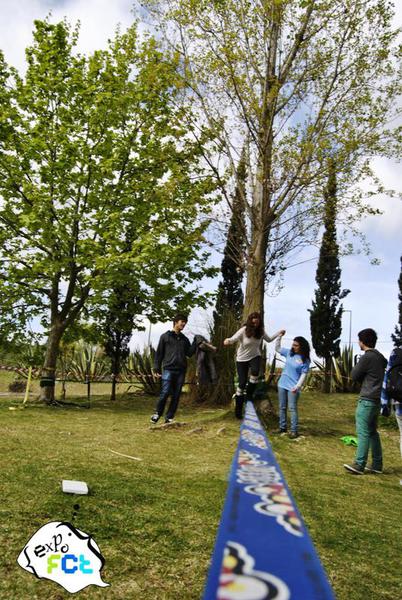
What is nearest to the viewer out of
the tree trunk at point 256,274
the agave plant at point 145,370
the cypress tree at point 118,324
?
the tree trunk at point 256,274

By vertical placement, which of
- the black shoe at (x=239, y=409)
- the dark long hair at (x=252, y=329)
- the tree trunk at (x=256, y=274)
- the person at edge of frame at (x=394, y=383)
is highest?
the tree trunk at (x=256, y=274)

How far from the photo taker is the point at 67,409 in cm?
1242

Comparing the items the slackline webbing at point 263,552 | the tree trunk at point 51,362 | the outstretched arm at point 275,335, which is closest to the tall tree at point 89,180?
the tree trunk at point 51,362

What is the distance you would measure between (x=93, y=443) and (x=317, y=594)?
6806 mm

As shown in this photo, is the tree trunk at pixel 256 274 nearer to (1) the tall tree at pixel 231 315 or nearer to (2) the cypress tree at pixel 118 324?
(1) the tall tree at pixel 231 315

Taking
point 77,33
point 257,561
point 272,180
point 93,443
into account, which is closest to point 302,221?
point 272,180

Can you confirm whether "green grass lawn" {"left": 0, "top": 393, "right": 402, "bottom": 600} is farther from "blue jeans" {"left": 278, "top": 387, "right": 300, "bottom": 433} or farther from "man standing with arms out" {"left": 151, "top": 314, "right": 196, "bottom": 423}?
"man standing with arms out" {"left": 151, "top": 314, "right": 196, "bottom": 423}

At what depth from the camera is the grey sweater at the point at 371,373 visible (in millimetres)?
6727

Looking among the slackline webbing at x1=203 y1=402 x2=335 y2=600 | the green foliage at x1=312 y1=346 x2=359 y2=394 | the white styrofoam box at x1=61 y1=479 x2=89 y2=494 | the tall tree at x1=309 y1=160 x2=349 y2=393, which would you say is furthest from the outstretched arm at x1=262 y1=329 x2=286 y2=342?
the tall tree at x1=309 y1=160 x2=349 y2=393

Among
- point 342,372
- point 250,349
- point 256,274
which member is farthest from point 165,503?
point 342,372

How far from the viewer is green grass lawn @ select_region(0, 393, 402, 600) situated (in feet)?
9.74

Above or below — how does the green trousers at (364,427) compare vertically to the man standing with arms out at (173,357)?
below

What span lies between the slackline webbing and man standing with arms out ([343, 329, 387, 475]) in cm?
572

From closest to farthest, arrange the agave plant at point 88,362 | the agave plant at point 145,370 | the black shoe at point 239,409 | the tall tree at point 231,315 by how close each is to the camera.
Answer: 1. the black shoe at point 239,409
2. the tall tree at point 231,315
3. the agave plant at point 145,370
4. the agave plant at point 88,362
